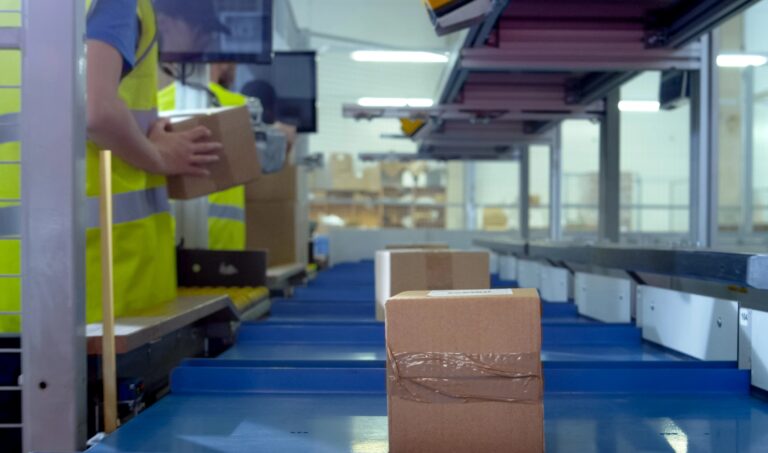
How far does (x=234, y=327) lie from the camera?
2570 mm

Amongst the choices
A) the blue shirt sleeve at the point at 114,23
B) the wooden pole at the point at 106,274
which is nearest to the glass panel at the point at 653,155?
the blue shirt sleeve at the point at 114,23

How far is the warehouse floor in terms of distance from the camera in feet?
4.65

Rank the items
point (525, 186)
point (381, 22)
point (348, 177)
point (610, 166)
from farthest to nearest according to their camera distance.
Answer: point (381, 22), point (348, 177), point (525, 186), point (610, 166)

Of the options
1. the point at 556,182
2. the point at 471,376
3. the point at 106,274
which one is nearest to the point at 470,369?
the point at 471,376

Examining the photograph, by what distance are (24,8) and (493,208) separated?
9095 millimetres

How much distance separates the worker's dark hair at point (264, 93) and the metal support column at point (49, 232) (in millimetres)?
3949

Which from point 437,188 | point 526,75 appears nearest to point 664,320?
point 526,75

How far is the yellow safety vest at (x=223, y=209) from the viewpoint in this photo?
145 inches

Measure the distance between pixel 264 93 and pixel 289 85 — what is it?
208mm

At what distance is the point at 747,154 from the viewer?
8.59 m

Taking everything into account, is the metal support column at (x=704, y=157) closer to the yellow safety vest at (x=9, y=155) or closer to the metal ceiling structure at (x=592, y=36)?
the metal ceiling structure at (x=592, y=36)

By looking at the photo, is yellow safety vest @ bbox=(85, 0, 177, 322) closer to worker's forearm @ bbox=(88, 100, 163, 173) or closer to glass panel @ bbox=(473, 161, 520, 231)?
worker's forearm @ bbox=(88, 100, 163, 173)

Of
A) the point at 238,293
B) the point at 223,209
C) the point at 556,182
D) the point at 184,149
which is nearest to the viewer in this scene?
the point at 184,149

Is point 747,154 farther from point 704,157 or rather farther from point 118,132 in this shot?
point 118,132
